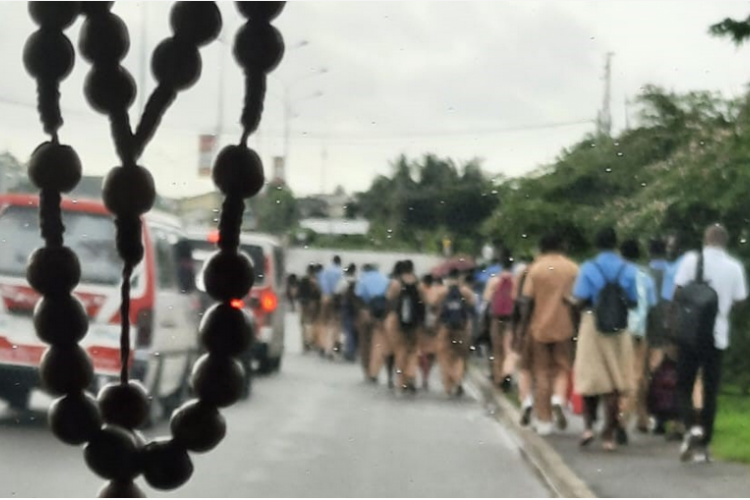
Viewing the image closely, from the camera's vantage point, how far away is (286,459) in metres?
6.67

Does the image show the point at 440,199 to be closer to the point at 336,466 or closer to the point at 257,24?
the point at 257,24

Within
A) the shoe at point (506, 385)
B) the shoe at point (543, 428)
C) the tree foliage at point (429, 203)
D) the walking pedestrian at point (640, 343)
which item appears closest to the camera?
the tree foliage at point (429, 203)

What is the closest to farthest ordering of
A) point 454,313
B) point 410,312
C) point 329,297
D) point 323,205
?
point 323,205, point 329,297, point 454,313, point 410,312

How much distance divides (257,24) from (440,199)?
1.10 metres

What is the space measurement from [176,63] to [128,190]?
0.09 m

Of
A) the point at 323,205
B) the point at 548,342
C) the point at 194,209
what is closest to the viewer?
the point at 194,209

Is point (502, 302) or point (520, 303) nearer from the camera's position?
point (520, 303)

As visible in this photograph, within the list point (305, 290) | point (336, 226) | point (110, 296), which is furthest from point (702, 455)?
point (110, 296)

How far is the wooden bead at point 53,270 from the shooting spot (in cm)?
103

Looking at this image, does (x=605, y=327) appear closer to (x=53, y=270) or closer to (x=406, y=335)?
(x=406, y=335)

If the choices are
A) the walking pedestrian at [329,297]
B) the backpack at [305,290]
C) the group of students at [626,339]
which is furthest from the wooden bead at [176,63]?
the group of students at [626,339]

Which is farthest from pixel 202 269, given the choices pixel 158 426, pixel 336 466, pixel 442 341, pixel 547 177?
pixel 442 341

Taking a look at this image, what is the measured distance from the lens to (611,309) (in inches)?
276

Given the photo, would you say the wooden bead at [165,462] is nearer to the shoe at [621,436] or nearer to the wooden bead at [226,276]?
the wooden bead at [226,276]
